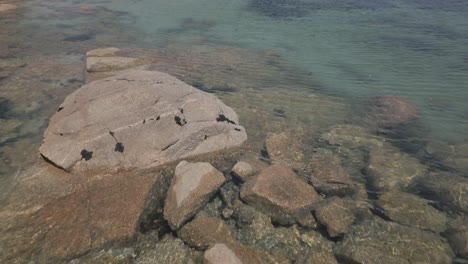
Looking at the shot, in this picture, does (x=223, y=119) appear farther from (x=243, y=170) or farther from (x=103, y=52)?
(x=103, y=52)

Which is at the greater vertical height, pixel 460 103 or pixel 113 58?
pixel 460 103

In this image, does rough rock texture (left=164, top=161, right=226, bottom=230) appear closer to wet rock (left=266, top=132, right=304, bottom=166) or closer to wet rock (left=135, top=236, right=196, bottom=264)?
wet rock (left=135, top=236, right=196, bottom=264)

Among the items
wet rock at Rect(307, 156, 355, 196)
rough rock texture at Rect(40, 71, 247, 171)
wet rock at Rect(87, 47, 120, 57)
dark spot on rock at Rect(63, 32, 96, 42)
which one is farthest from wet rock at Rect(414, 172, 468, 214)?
dark spot on rock at Rect(63, 32, 96, 42)

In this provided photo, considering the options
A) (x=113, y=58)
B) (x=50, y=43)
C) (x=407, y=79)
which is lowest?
(x=50, y=43)

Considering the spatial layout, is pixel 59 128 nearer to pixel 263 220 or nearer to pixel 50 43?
pixel 263 220

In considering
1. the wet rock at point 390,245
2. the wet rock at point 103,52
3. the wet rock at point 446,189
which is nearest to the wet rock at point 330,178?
the wet rock at point 390,245

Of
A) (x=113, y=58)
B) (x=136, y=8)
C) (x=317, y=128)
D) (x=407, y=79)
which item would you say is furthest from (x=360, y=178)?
(x=136, y=8)

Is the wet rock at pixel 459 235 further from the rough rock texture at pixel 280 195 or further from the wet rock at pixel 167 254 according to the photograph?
the wet rock at pixel 167 254
